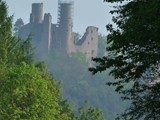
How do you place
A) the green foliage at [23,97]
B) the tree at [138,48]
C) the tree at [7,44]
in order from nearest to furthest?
the tree at [138,48]
the green foliage at [23,97]
the tree at [7,44]

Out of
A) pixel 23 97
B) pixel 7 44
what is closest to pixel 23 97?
pixel 23 97

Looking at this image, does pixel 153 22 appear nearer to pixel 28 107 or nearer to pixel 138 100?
pixel 138 100

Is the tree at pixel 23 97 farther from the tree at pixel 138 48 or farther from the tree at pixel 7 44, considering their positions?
the tree at pixel 138 48

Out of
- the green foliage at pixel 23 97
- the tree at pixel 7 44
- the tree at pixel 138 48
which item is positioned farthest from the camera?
the tree at pixel 7 44

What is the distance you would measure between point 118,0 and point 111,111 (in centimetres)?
17824

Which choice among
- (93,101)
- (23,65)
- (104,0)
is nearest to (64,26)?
(93,101)

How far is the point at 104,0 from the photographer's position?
A: 60.7ft

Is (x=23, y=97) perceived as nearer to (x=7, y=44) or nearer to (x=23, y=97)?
(x=23, y=97)

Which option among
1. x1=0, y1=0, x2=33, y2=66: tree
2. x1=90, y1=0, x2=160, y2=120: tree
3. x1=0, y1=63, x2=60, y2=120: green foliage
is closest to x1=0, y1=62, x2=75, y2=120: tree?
x1=0, y1=63, x2=60, y2=120: green foliage

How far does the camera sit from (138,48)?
1722 centimetres

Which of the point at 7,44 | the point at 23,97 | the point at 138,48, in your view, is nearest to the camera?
the point at 138,48

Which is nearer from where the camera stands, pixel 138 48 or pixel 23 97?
pixel 138 48

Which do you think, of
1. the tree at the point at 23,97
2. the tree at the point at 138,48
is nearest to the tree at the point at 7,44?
the tree at the point at 23,97

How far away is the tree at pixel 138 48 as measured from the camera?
53.5ft
